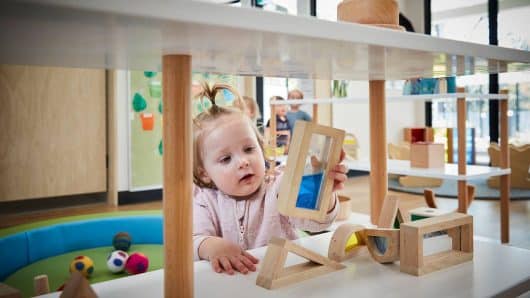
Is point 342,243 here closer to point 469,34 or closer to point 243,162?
point 243,162

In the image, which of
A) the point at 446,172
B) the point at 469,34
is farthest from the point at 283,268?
the point at 469,34

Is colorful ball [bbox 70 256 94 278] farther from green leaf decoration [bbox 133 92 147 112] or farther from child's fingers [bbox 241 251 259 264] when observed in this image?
green leaf decoration [bbox 133 92 147 112]

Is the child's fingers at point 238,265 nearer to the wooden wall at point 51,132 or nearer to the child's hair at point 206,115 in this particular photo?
the child's hair at point 206,115

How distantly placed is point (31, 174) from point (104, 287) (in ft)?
11.4

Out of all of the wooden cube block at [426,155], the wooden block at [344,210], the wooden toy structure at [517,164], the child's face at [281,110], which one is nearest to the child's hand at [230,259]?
the wooden block at [344,210]

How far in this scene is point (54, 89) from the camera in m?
3.78

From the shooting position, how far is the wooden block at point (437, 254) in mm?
669

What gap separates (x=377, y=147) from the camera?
1013 millimetres

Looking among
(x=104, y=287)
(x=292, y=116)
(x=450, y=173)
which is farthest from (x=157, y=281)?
(x=292, y=116)

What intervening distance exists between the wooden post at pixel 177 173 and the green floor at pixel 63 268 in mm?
1506

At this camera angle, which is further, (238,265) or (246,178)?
(246,178)

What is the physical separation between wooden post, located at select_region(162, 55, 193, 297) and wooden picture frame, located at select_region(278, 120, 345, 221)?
158 millimetres

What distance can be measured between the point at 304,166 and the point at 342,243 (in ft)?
0.49

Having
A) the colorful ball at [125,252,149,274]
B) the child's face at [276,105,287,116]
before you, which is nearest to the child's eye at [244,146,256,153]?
the colorful ball at [125,252,149,274]
